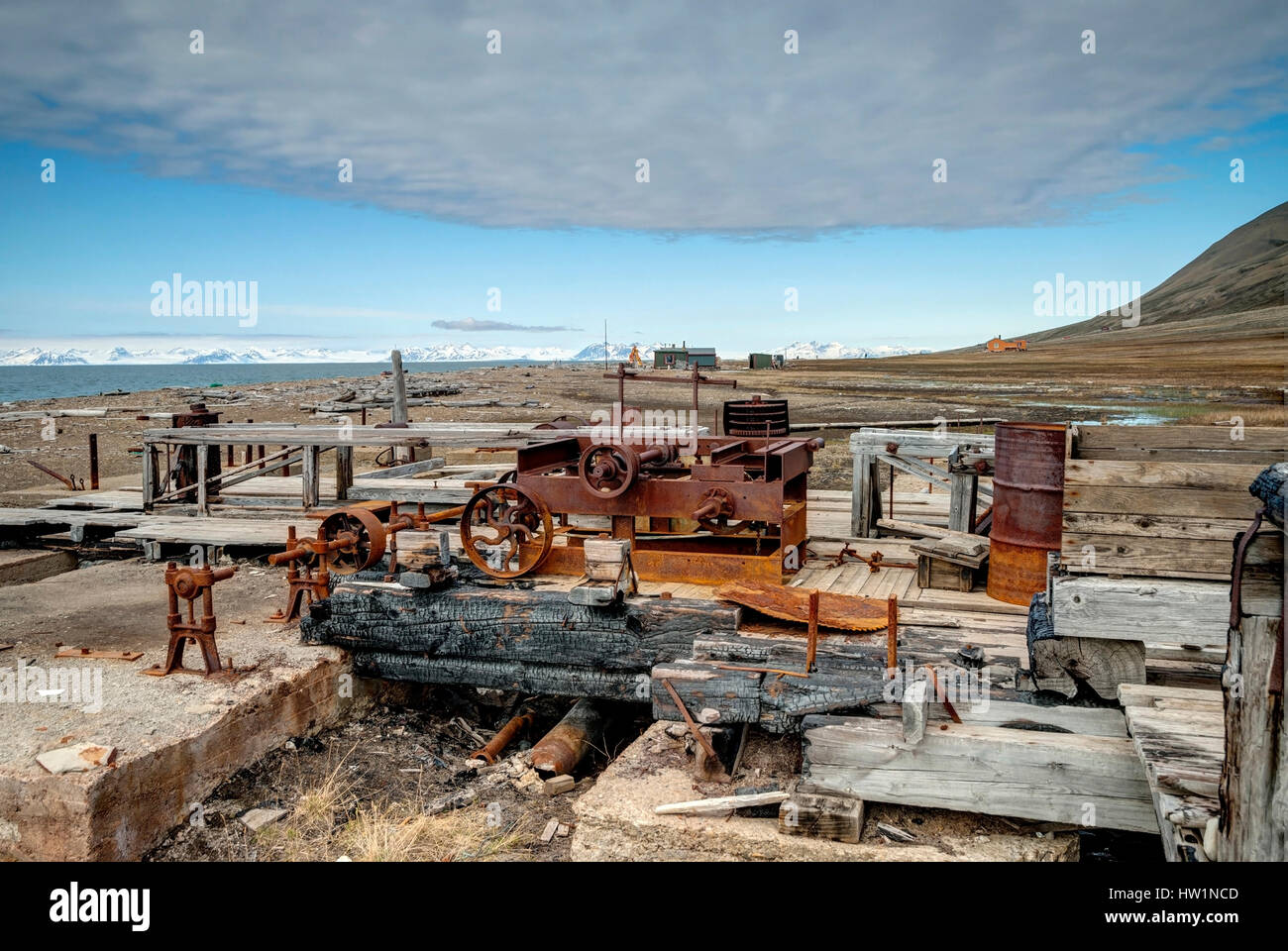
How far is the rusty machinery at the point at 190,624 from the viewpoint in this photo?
6457 millimetres

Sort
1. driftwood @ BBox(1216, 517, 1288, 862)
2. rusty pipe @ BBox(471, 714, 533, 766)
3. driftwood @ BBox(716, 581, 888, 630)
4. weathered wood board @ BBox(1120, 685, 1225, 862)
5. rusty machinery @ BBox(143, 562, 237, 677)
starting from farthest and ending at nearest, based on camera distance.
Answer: rusty pipe @ BBox(471, 714, 533, 766), rusty machinery @ BBox(143, 562, 237, 677), driftwood @ BBox(716, 581, 888, 630), weathered wood board @ BBox(1120, 685, 1225, 862), driftwood @ BBox(1216, 517, 1288, 862)

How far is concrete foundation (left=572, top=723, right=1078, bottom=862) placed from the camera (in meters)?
4.69

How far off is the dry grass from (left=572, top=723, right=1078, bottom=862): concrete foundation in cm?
68

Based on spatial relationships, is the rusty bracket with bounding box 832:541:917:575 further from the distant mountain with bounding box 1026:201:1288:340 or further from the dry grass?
the distant mountain with bounding box 1026:201:1288:340

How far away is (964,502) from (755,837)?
505 cm

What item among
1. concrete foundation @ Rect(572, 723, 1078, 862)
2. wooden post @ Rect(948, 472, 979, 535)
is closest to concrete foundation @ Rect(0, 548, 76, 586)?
concrete foundation @ Rect(572, 723, 1078, 862)

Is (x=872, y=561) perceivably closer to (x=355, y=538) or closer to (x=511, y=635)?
(x=511, y=635)

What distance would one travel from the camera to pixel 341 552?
25.6ft

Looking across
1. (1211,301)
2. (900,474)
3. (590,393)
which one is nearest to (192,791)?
(900,474)

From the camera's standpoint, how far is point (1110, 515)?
4.55 metres

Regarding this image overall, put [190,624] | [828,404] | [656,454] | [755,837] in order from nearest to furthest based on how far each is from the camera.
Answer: [755,837] < [190,624] < [656,454] < [828,404]

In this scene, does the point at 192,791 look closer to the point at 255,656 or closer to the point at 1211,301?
the point at 255,656

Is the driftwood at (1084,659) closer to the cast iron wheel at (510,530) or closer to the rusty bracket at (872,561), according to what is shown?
the rusty bracket at (872,561)

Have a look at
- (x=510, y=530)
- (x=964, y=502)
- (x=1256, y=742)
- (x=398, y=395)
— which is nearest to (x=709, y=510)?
(x=510, y=530)
